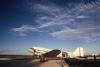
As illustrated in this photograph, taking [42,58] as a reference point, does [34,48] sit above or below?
above

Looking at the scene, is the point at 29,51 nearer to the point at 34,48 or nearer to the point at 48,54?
the point at 34,48

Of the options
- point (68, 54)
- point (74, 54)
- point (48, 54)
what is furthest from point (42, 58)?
point (74, 54)

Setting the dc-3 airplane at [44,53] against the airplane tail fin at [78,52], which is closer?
the dc-3 airplane at [44,53]

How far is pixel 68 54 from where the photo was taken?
28719 mm

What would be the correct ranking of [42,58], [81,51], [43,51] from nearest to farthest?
[42,58] < [43,51] < [81,51]

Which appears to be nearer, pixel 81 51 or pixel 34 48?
pixel 34 48

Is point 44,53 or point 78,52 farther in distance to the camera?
point 78,52

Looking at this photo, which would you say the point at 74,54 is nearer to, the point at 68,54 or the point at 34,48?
the point at 68,54

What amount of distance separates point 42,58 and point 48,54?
1.22m

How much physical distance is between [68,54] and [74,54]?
2.09 m

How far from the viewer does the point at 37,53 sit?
25766 millimetres

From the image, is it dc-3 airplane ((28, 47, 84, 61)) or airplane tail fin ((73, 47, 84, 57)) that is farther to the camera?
airplane tail fin ((73, 47, 84, 57))

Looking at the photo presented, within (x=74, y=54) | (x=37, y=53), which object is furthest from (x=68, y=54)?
(x=37, y=53)

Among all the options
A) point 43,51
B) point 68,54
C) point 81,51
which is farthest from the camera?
point 81,51
